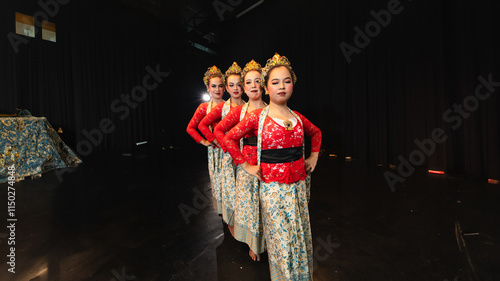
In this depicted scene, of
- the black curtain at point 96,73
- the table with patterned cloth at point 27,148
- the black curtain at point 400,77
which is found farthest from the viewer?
the black curtain at point 96,73

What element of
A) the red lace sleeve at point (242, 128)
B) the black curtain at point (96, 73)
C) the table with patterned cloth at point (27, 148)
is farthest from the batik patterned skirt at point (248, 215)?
the black curtain at point (96, 73)

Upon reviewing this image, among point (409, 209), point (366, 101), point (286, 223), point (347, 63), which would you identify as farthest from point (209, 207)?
point (347, 63)

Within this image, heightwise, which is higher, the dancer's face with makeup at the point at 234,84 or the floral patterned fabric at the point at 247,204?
the dancer's face with makeup at the point at 234,84

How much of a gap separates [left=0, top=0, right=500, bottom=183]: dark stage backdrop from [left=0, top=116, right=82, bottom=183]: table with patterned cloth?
167cm

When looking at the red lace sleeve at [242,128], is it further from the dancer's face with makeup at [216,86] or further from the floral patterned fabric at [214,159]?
the dancer's face with makeup at [216,86]

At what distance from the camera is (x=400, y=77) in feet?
12.0

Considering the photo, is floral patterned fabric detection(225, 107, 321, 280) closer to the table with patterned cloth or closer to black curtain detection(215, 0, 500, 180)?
black curtain detection(215, 0, 500, 180)

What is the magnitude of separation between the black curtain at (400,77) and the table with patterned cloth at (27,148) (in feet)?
17.7

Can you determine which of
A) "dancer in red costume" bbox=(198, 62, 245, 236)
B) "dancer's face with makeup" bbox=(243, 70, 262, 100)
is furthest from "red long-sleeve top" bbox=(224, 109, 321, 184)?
"dancer in red costume" bbox=(198, 62, 245, 236)

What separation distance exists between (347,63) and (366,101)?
96 centimetres

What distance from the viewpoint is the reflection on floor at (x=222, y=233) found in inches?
52.1

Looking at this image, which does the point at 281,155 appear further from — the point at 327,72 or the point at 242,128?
the point at 327,72

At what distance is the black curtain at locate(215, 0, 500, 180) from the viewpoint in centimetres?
283

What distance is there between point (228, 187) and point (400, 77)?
3809mm
